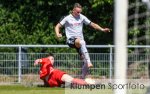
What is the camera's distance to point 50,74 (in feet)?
49.3

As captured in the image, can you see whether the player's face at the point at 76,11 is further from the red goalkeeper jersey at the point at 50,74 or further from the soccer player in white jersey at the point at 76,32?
the red goalkeeper jersey at the point at 50,74


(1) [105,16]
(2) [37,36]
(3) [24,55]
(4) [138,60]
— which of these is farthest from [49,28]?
(4) [138,60]

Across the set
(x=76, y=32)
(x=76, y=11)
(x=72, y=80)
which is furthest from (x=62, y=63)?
(x=72, y=80)

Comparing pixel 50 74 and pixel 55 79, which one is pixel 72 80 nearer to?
pixel 55 79

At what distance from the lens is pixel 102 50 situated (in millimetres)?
17250

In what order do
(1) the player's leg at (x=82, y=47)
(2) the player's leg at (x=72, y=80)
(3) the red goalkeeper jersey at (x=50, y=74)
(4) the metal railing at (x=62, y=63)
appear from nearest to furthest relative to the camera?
1. (2) the player's leg at (x=72, y=80)
2. (1) the player's leg at (x=82, y=47)
3. (3) the red goalkeeper jersey at (x=50, y=74)
4. (4) the metal railing at (x=62, y=63)

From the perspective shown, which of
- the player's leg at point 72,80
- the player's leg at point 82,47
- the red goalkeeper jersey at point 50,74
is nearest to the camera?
the player's leg at point 72,80

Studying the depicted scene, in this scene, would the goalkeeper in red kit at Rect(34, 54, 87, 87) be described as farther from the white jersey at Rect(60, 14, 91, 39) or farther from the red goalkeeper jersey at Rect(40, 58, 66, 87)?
the white jersey at Rect(60, 14, 91, 39)

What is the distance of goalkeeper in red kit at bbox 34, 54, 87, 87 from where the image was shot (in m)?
14.4

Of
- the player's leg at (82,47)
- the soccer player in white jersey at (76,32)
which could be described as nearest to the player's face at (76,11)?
the soccer player in white jersey at (76,32)

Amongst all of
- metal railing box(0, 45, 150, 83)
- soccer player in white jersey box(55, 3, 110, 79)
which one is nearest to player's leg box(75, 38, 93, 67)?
soccer player in white jersey box(55, 3, 110, 79)

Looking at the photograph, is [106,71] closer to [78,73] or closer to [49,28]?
[78,73]

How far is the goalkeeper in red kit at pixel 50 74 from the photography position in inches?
567

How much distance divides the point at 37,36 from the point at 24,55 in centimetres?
382
